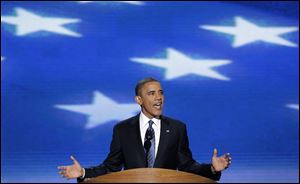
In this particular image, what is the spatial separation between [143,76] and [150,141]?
5.28ft

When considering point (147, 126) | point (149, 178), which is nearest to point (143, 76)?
point (147, 126)

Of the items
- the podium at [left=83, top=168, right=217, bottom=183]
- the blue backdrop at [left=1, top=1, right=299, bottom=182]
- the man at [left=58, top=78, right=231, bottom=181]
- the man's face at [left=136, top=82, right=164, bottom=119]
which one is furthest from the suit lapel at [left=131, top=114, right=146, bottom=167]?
the blue backdrop at [left=1, top=1, right=299, bottom=182]

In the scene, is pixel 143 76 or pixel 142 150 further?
pixel 143 76

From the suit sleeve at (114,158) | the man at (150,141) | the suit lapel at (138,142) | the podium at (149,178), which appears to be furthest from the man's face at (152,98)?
the podium at (149,178)

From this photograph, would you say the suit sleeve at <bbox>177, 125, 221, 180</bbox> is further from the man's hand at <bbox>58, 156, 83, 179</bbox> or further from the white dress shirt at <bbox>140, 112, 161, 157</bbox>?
the man's hand at <bbox>58, 156, 83, 179</bbox>

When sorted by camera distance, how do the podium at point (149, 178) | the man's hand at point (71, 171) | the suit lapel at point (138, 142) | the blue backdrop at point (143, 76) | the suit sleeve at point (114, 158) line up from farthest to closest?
1. the blue backdrop at point (143, 76)
2. the suit sleeve at point (114, 158)
3. the suit lapel at point (138, 142)
4. the man's hand at point (71, 171)
5. the podium at point (149, 178)

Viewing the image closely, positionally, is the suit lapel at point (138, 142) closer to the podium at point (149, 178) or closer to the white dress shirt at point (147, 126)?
the white dress shirt at point (147, 126)

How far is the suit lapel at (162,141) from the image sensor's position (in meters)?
2.55

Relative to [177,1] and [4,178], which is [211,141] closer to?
[177,1]

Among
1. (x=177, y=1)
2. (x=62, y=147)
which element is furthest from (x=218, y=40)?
(x=62, y=147)

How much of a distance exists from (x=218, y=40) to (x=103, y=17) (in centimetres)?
96

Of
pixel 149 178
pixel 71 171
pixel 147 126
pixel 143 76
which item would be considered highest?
pixel 143 76

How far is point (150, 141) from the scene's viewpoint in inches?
97.7

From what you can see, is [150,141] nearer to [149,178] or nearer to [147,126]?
[147,126]
